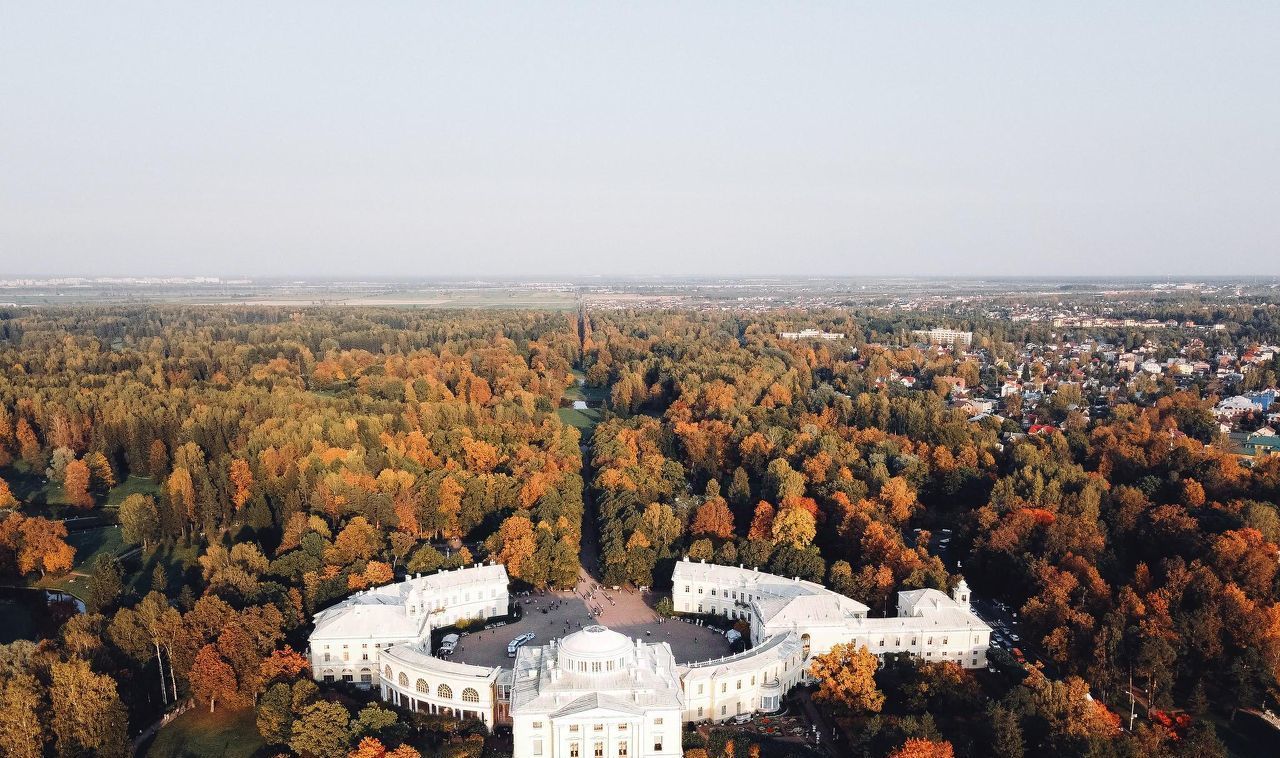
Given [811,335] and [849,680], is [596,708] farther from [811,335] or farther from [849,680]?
[811,335]

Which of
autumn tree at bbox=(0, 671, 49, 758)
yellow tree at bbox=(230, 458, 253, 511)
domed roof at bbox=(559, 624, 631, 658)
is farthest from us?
yellow tree at bbox=(230, 458, 253, 511)

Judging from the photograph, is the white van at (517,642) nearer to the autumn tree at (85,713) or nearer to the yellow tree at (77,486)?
the autumn tree at (85,713)

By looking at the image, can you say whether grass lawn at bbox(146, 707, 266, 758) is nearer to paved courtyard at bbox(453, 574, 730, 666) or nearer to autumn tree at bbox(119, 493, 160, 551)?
paved courtyard at bbox(453, 574, 730, 666)

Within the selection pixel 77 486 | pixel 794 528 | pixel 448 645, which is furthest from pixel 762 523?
pixel 77 486

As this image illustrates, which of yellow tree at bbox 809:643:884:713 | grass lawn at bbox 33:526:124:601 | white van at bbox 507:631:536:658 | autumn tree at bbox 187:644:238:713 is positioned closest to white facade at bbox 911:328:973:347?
yellow tree at bbox 809:643:884:713

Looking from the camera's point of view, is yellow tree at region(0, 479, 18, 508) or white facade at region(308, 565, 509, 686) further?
yellow tree at region(0, 479, 18, 508)

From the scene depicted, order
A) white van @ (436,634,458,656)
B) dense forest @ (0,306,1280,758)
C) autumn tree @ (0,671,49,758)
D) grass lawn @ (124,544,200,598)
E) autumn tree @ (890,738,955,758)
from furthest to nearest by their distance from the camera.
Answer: grass lawn @ (124,544,200,598), white van @ (436,634,458,656), dense forest @ (0,306,1280,758), autumn tree @ (0,671,49,758), autumn tree @ (890,738,955,758)

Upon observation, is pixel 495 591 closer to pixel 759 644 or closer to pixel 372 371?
pixel 759 644
